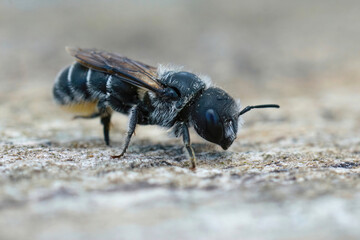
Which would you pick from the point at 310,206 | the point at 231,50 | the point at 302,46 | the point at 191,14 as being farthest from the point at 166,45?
the point at 310,206

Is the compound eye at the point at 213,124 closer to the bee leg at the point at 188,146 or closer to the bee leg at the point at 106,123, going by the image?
the bee leg at the point at 188,146

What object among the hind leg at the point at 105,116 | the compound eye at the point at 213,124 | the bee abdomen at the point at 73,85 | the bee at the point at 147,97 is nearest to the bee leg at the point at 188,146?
the bee at the point at 147,97

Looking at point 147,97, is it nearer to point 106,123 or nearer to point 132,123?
point 132,123

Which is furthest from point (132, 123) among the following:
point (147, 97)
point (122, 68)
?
point (122, 68)

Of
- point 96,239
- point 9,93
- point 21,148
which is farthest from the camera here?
point 9,93

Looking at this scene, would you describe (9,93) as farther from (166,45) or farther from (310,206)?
(310,206)

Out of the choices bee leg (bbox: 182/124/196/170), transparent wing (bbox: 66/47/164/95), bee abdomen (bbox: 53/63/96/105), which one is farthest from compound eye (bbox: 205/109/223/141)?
bee abdomen (bbox: 53/63/96/105)

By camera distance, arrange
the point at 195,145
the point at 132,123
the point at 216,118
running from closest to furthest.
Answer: the point at 216,118 → the point at 132,123 → the point at 195,145
